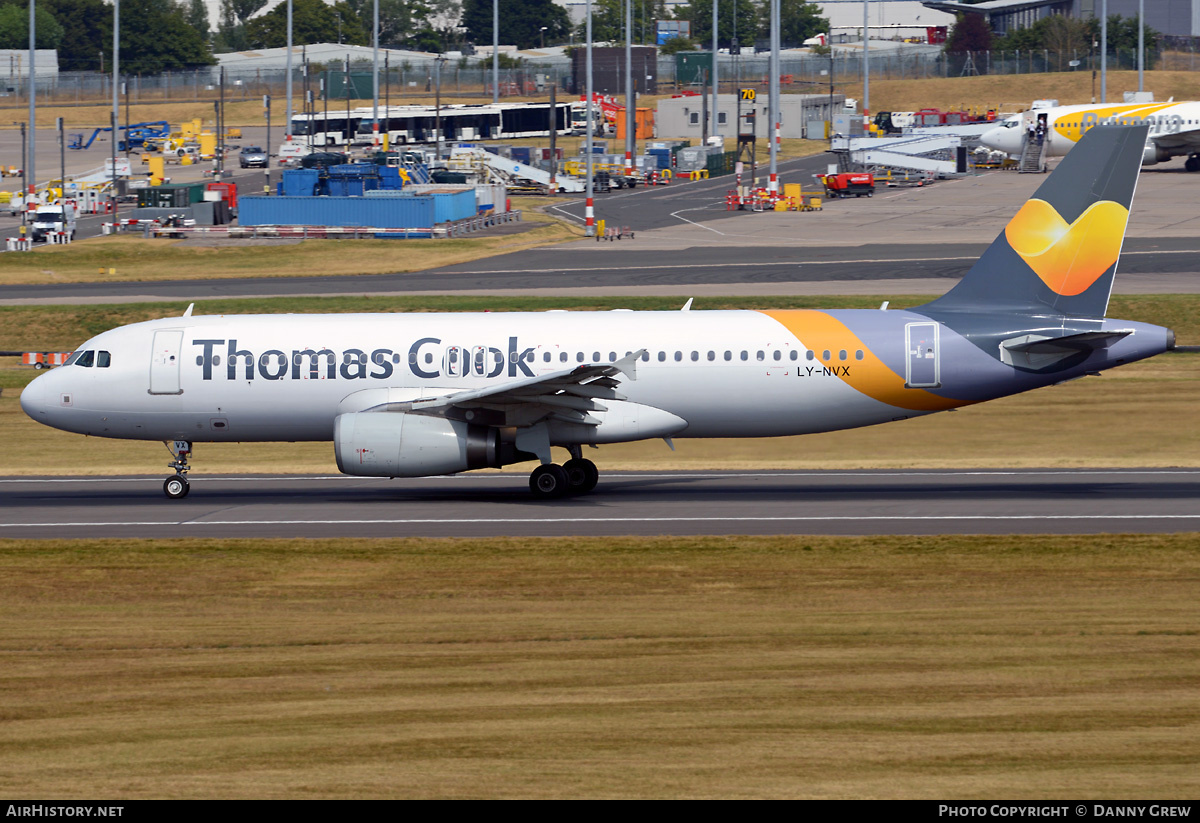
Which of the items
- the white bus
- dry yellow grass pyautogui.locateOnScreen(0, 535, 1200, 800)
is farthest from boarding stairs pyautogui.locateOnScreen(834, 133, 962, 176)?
dry yellow grass pyautogui.locateOnScreen(0, 535, 1200, 800)

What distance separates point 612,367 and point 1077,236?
1111cm

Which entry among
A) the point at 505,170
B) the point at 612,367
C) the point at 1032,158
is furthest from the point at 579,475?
the point at 1032,158

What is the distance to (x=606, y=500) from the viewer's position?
31891 mm

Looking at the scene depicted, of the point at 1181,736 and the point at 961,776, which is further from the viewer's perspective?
the point at 1181,736

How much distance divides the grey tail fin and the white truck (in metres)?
74.6

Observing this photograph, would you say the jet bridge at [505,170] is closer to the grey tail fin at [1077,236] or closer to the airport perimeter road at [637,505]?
the airport perimeter road at [637,505]

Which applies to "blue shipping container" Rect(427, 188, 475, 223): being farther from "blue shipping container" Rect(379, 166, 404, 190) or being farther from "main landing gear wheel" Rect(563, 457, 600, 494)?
"main landing gear wheel" Rect(563, 457, 600, 494)

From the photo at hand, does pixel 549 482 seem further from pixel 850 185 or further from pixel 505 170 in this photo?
pixel 505 170

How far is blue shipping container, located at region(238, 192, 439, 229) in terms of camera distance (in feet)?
283

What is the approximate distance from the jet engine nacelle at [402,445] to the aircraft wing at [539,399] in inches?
19.4

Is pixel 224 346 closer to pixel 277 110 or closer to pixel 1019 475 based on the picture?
pixel 1019 475

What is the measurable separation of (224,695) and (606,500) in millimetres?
15182

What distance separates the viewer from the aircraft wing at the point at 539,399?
1164 inches

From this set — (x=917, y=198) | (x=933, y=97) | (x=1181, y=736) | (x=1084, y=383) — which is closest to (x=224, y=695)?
(x=1181, y=736)
